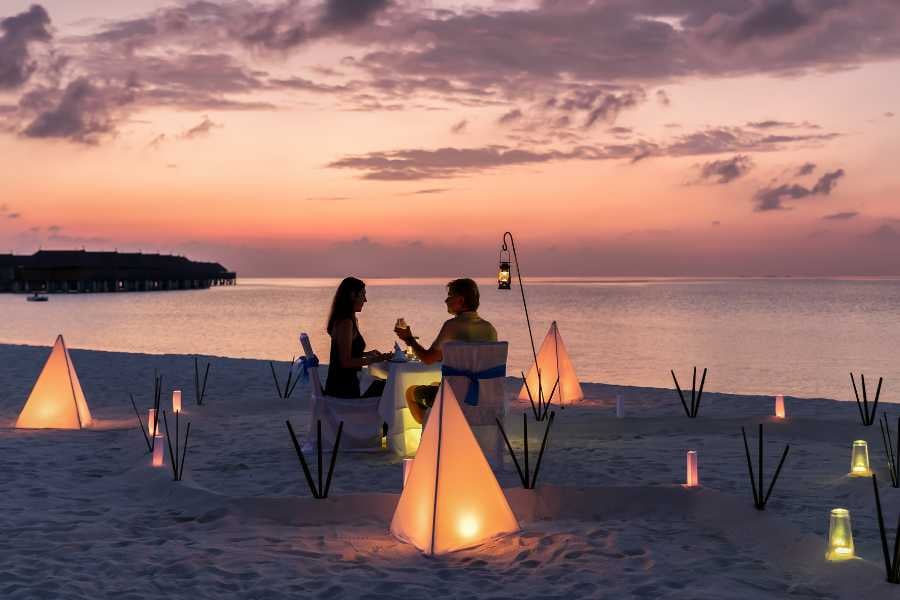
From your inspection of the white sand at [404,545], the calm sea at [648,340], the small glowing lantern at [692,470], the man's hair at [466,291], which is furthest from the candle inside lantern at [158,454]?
the calm sea at [648,340]

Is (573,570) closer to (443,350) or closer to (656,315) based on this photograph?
(443,350)

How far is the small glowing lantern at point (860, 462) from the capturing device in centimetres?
715

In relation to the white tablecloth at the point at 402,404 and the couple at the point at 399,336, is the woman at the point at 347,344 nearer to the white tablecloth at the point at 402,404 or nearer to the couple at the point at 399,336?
the couple at the point at 399,336

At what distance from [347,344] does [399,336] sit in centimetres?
46

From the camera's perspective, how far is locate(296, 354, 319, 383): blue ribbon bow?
8359 mm

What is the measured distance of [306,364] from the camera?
333 inches

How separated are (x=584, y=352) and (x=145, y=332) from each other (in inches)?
994

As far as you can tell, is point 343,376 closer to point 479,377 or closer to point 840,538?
point 479,377

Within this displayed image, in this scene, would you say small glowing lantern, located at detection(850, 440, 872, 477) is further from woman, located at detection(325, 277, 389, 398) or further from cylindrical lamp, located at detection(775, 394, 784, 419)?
woman, located at detection(325, 277, 389, 398)

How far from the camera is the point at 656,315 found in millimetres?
69250

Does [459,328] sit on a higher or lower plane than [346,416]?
higher

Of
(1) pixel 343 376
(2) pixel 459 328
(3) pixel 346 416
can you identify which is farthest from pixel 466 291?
(3) pixel 346 416

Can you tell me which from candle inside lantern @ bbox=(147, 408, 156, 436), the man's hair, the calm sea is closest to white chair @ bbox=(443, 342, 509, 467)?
the man's hair

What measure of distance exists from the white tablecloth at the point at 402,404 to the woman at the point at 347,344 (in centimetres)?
21
